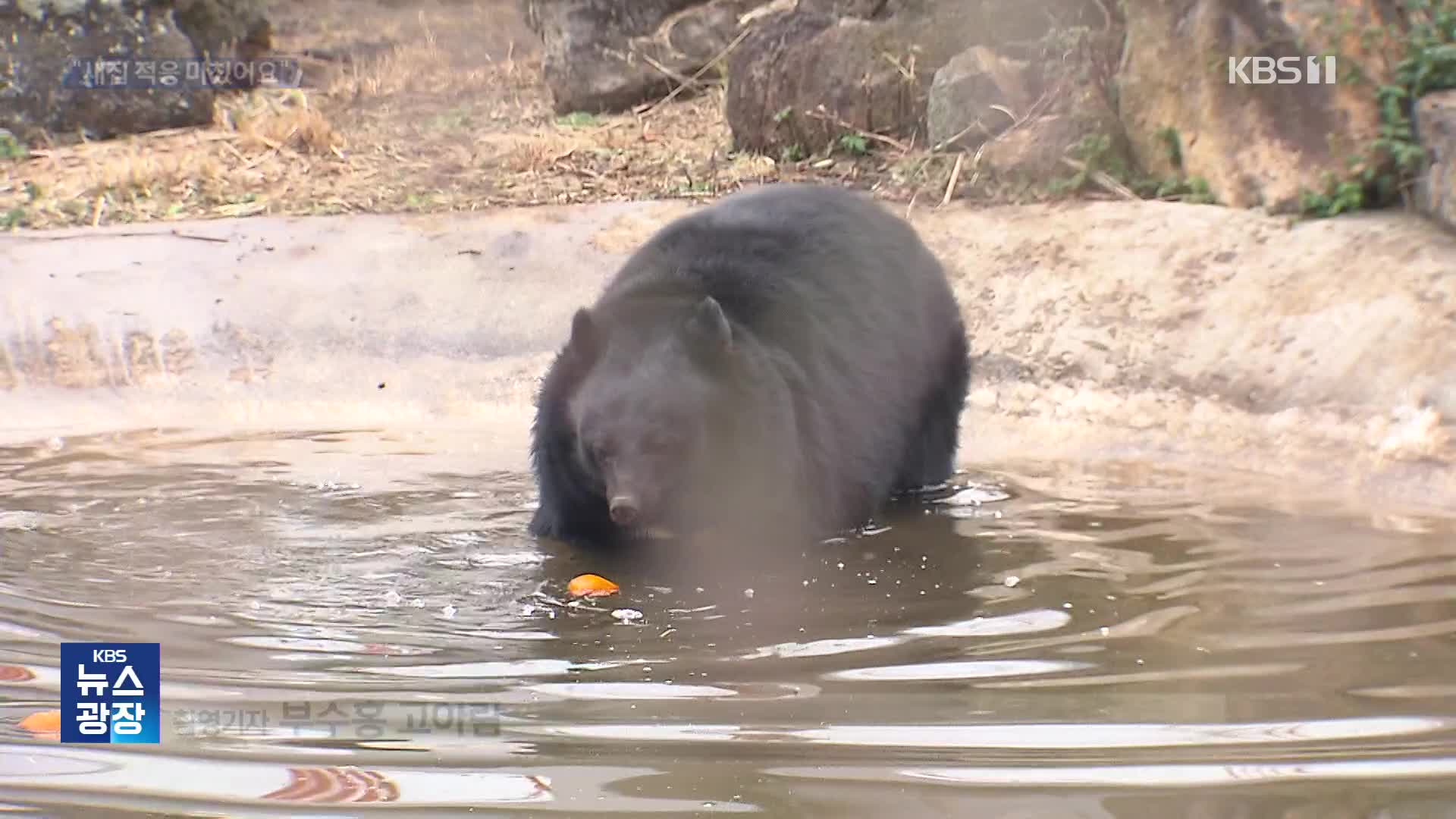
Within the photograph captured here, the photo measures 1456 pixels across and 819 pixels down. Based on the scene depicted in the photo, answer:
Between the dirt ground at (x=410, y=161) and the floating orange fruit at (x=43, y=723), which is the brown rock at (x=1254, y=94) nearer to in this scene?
the dirt ground at (x=410, y=161)

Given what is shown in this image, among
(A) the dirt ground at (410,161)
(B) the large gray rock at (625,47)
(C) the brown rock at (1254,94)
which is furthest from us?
(B) the large gray rock at (625,47)

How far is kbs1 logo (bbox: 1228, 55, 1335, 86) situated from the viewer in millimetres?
6242

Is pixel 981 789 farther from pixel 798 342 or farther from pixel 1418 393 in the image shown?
pixel 1418 393

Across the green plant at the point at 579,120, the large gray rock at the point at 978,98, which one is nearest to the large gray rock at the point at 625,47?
the green plant at the point at 579,120

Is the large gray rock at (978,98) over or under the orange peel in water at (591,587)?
over

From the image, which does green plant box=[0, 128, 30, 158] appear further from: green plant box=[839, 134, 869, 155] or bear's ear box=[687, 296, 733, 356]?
bear's ear box=[687, 296, 733, 356]

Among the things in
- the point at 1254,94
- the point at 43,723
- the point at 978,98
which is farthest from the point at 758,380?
the point at 978,98

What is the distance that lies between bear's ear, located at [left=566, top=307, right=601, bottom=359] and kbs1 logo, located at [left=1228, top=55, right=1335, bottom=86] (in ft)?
11.1

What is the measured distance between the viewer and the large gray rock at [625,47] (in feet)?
33.7

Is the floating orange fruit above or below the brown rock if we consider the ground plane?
below

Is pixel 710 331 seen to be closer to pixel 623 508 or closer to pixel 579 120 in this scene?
pixel 623 508

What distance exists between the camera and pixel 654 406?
4215 mm

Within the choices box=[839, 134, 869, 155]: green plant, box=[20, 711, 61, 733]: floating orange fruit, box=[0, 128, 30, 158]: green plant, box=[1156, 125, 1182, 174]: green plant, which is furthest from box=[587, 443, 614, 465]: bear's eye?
box=[0, 128, 30, 158]: green plant

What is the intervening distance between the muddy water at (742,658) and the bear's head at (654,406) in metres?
0.23
